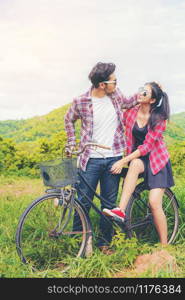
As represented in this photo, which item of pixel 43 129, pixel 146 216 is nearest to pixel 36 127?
pixel 43 129

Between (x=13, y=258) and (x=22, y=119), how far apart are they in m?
13.4

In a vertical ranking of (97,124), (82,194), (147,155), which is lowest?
(82,194)

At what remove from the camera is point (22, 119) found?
17047 mm

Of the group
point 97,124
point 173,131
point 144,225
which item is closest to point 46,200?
point 97,124

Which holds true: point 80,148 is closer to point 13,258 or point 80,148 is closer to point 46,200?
point 46,200

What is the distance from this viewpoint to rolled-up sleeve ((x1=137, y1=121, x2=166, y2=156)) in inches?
163

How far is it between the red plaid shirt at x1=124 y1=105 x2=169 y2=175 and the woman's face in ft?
0.57

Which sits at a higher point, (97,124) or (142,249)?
(97,124)

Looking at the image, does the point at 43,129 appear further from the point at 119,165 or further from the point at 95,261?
the point at 95,261

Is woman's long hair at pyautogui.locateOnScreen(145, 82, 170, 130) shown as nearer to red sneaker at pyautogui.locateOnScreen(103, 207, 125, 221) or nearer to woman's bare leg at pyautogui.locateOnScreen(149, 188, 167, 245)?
woman's bare leg at pyautogui.locateOnScreen(149, 188, 167, 245)

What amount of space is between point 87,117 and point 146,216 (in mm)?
1254

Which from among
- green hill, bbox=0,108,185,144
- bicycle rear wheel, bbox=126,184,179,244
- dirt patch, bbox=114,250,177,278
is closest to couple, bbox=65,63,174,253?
bicycle rear wheel, bbox=126,184,179,244

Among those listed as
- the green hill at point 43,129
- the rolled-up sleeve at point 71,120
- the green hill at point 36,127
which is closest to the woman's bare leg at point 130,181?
the rolled-up sleeve at point 71,120

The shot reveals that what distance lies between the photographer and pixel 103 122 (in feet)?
13.6
